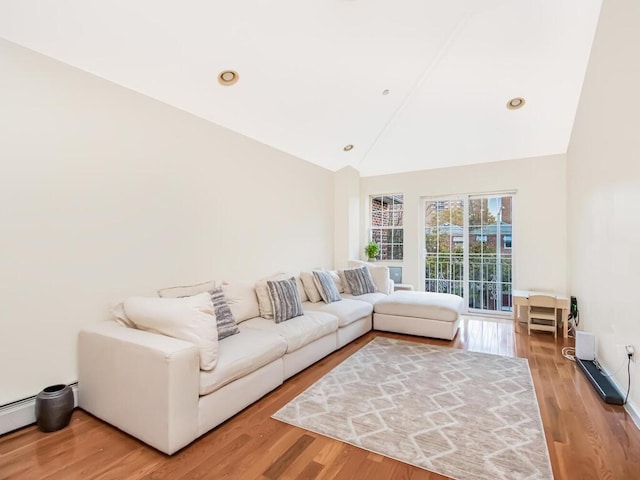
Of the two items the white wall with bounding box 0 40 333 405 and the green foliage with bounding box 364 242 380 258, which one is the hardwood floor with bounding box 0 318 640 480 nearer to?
the white wall with bounding box 0 40 333 405

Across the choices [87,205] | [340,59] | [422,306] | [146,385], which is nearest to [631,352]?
[422,306]

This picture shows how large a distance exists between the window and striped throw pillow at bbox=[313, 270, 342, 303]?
2275mm

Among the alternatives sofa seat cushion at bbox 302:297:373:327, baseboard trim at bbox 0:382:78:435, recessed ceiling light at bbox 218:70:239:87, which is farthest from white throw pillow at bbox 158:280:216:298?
recessed ceiling light at bbox 218:70:239:87

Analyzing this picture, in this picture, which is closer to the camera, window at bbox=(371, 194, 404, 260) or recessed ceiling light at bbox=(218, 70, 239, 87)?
recessed ceiling light at bbox=(218, 70, 239, 87)

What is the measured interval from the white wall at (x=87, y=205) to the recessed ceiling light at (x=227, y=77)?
530 mm

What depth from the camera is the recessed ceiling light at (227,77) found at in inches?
114

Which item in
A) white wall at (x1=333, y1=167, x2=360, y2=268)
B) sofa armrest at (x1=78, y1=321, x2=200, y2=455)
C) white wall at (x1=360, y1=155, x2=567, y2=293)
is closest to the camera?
sofa armrest at (x1=78, y1=321, x2=200, y2=455)

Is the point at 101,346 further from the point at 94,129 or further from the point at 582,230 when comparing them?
the point at 582,230

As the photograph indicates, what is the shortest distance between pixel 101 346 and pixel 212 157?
2.11 m

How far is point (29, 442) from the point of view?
201cm

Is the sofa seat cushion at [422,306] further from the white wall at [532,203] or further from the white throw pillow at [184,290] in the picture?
the white throw pillow at [184,290]

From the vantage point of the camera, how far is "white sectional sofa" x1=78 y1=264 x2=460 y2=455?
1879 mm

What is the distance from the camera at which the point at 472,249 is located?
5.50m

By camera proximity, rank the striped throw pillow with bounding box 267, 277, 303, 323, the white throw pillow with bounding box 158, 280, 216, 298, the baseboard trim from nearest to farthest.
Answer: the baseboard trim, the white throw pillow with bounding box 158, 280, 216, 298, the striped throw pillow with bounding box 267, 277, 303, 323
